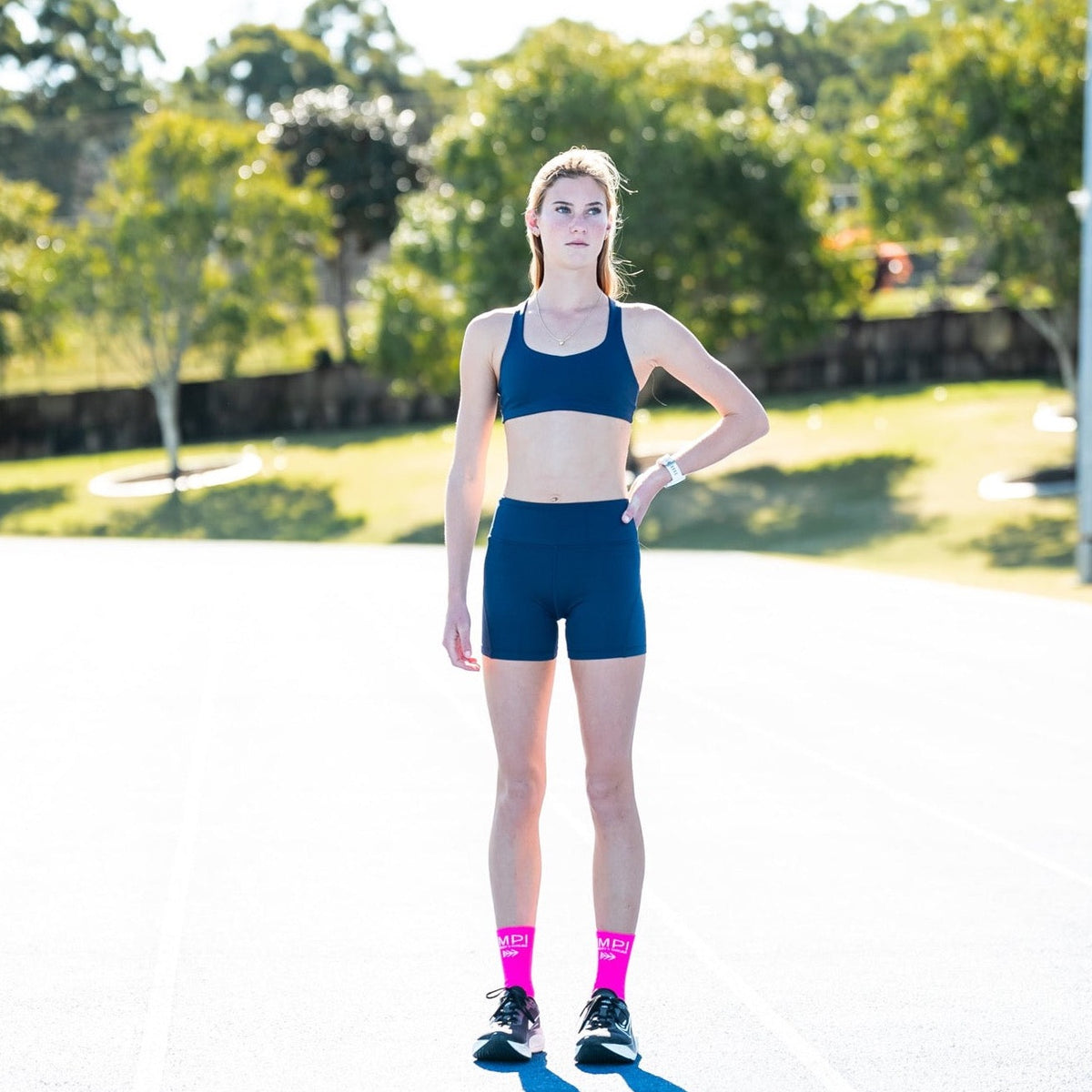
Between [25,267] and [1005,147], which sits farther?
[25,267]

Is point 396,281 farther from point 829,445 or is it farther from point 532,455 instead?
point 532,455

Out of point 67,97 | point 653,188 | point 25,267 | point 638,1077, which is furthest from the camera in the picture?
point 67,97

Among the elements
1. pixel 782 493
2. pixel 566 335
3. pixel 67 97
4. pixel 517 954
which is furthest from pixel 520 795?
pixel 67 97

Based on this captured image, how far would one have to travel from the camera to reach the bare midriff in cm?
409

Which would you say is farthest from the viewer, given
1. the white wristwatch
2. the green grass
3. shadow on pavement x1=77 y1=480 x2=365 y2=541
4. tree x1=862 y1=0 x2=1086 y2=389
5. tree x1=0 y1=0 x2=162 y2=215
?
tree x1=0 y1=0 x2=162 y2=215

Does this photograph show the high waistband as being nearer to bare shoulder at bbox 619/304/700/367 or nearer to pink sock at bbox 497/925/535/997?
bare shoulder at bbox 619/304/700/367

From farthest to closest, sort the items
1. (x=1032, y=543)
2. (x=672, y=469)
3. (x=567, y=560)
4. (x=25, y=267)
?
(x=25, y=267) → (x=1032, y=543) → (x=672, y=469) → (x=567, y=560)

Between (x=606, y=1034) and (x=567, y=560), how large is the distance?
1.09 m

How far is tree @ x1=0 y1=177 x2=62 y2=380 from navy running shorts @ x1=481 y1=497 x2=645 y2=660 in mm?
30989

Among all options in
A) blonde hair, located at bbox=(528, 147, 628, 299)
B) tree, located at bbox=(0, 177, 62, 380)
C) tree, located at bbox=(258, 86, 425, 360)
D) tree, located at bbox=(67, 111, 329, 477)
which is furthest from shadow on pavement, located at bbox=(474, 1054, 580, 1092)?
tree, located at bbox=(258, 86, 425, 360)

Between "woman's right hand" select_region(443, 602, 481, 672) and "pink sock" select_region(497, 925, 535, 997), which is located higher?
"woman's right hand" select_region(443, 602, 481, 672)

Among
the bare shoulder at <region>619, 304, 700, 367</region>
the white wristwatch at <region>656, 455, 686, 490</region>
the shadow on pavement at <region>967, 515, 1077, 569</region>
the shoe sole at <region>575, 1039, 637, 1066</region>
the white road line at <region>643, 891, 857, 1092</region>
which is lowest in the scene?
the shadow on pavement at <region>967, 515, 1077, 569</region>

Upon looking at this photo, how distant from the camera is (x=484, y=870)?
5.64 metres

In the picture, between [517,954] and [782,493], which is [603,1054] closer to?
[517,954]
